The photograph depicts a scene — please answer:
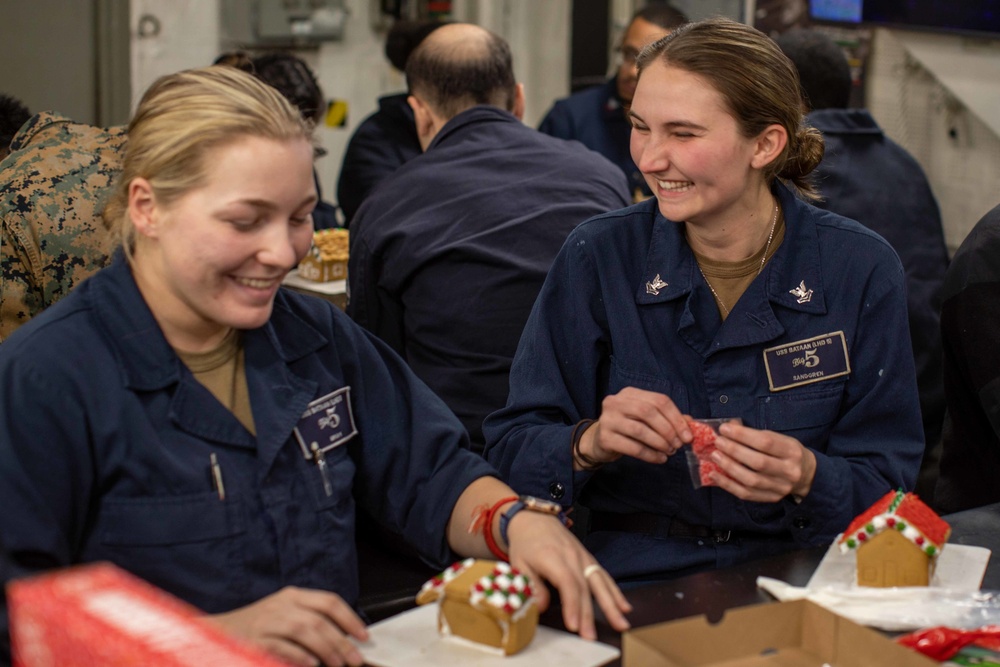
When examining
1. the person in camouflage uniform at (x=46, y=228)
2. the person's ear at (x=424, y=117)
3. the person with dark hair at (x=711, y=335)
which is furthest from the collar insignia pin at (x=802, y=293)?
the person's ear at (x=424, y=117)

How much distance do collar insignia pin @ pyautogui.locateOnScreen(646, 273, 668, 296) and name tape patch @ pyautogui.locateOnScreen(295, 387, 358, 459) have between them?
0.62 m

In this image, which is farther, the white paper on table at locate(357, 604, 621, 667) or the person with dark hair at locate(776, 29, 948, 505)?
the person with dark hair at locate(776, 29, 948, 505)

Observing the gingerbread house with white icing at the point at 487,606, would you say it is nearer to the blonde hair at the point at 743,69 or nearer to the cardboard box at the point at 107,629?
the cardboard box at the point at 107,629

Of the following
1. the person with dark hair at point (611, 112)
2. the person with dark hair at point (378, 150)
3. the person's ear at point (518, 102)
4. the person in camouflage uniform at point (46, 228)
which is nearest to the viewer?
the person in camouflage uniform at point (46, 228)

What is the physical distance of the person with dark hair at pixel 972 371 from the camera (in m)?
2.40

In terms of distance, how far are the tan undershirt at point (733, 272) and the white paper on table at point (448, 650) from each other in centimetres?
88

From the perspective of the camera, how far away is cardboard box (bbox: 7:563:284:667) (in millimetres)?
852

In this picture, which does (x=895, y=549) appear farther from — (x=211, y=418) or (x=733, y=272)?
(x=211, y=418)

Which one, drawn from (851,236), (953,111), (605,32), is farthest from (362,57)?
(851,236)

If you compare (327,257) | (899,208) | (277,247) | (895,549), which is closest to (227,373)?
(277,247)

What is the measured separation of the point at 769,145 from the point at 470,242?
1.02 meters

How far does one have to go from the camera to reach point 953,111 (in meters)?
5.48

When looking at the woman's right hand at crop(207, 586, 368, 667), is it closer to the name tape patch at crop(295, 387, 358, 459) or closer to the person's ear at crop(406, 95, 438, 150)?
the name tape patch at crop(295, 387, 358, 459)

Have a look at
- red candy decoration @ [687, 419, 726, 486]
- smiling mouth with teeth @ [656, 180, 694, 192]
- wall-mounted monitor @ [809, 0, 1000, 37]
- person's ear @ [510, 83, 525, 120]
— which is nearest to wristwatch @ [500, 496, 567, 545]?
red candy decoration @ [687, 419, 726, 486]
